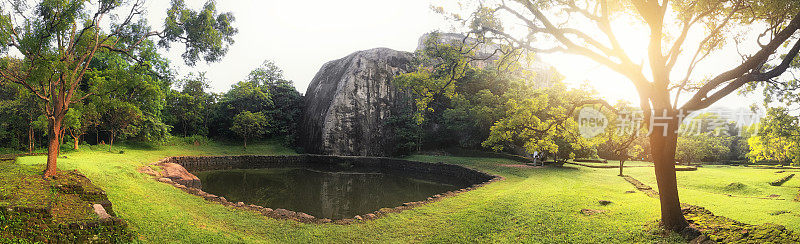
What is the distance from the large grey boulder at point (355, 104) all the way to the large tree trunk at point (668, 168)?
27.7 metres

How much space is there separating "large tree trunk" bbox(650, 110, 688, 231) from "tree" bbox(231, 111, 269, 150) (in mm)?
30922

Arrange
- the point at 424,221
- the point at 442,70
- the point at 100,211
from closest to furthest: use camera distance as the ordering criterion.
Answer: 1. the point at 100,211
2. the point at 424,221
3. the point at 442,70

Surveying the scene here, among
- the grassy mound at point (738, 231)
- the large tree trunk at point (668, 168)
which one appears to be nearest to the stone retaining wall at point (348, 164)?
the large tree trunk at point (668, 168)

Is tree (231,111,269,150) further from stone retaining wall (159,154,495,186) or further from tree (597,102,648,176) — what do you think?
tree (597,102,648,176)

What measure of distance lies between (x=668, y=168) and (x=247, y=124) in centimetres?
3153

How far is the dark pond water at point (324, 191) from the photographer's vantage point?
1155 cm

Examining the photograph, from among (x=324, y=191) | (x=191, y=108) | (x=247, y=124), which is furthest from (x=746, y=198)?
(x=191, y=108)

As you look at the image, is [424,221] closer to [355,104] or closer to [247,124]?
[355,104]

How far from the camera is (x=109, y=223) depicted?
4691 millimetres

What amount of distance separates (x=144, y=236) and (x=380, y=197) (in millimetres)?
9437

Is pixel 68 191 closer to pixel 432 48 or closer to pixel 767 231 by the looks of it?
pixel 432 48

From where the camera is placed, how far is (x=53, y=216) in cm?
465

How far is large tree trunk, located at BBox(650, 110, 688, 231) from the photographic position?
5.12 meters

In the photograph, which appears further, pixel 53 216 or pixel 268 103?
pixel 268 103
